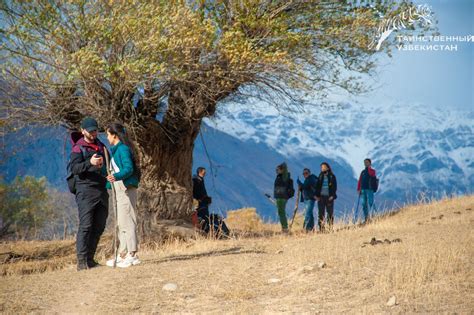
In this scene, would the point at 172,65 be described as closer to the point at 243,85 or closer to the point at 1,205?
the point at 243,85

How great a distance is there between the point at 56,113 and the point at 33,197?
106 feet

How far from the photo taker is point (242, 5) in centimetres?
1636

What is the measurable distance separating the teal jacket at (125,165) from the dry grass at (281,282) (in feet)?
5.10

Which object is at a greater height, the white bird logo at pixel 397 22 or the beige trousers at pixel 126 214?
the white bird logo at pixel 397 22

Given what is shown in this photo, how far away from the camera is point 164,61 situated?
606 inches

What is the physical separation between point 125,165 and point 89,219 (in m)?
1.13

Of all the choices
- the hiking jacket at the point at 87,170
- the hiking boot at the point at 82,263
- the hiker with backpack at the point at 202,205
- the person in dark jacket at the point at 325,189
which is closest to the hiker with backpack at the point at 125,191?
the hiking jacket at the point at 87,170

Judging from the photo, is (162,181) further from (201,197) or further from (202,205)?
(202,205)

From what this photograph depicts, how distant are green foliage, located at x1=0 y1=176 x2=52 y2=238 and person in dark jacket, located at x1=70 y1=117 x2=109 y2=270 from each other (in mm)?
33716

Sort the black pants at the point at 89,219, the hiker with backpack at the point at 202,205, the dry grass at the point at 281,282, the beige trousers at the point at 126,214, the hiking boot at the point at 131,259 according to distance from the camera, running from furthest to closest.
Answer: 1. the hiker with backpack at the point at 202,205
2. the hiking boot at the point at 131,259
3. the beige trousers at the point at 126,214
4. the black pants at the point at 89,219
5. the dry grass at the point at 281,282

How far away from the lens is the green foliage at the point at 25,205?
146 ft

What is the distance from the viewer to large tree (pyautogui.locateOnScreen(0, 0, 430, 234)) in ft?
48.9

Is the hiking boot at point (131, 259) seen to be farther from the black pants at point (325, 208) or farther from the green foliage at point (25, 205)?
the green foliage at point (25, 205)

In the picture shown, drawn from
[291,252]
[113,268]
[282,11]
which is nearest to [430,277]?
[291,252]
